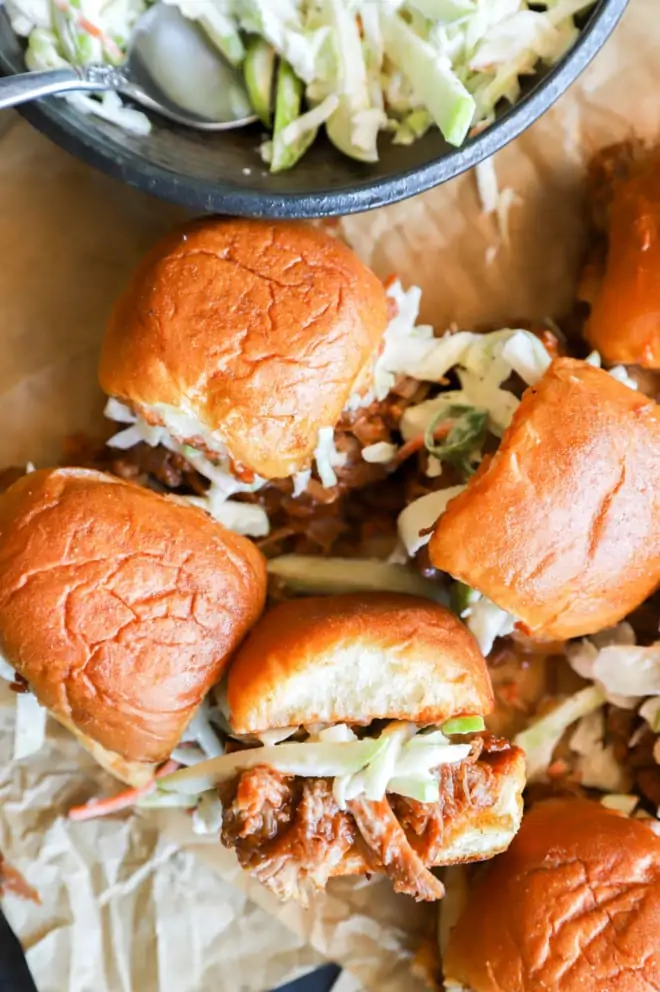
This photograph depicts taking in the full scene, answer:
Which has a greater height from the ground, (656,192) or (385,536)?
(656,192)

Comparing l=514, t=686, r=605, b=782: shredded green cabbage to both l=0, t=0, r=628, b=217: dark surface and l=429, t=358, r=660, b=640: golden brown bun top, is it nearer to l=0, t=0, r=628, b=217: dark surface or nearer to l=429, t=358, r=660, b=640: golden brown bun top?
l=429, t=358, r=660, b=640: golden brown bun top

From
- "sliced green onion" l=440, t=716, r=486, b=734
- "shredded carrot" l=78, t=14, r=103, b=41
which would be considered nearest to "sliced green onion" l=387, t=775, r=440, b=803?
"sliced green onion" l=440, t=716, r=486, b=734

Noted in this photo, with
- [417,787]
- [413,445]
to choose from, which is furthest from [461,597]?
[417,787]

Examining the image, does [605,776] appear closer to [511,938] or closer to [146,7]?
[511,938]

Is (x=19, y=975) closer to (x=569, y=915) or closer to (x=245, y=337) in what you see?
(x=569, y=915)

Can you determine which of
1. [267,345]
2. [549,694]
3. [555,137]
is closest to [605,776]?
[549,694]

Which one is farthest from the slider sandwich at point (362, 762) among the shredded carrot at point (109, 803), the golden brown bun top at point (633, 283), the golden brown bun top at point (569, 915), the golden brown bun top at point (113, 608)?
the golden brown bun top at point (633, 283)
